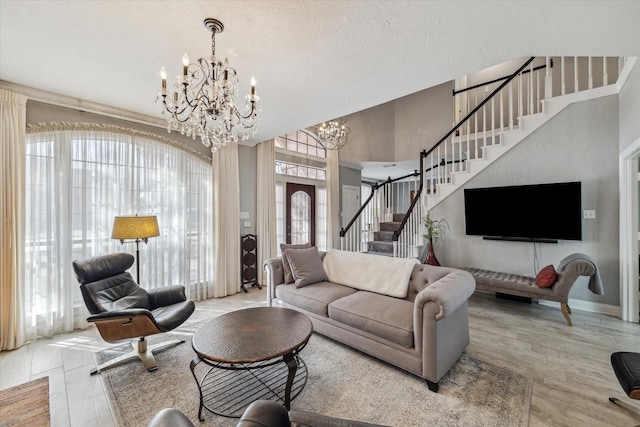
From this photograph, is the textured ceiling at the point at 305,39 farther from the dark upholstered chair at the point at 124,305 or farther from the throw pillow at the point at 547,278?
the throw pillow at the point at 547,278

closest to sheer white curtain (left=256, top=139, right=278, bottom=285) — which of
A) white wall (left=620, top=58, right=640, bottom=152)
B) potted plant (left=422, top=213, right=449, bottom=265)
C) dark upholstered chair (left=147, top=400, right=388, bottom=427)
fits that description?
potted plant (left=422, top=213, right=449, bottom=265)

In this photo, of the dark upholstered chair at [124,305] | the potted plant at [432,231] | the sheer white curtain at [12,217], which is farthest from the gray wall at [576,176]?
the sheer white curtain at [12,217]

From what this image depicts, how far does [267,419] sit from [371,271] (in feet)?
7.94

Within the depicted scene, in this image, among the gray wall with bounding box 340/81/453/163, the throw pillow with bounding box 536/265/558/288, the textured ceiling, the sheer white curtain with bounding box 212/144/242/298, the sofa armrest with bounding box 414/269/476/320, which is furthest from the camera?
the gray wall with bounding box 340/81/453/163

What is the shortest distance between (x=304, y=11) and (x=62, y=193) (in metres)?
3.34

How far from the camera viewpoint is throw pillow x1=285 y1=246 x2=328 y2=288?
10.7 ft

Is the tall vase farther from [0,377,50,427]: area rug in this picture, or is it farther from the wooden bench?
[0,377,50,427]: area rug

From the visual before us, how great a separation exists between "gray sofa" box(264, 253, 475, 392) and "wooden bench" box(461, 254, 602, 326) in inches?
54.2

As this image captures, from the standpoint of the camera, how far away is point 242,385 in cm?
211

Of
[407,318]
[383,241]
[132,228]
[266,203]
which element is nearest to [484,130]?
[383,241]

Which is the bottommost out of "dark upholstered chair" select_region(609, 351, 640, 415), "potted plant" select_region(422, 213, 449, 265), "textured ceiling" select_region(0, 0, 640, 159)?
"dark upholstered chair" select_region(609, 351, 640, 415)

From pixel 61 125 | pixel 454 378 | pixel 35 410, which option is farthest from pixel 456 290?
pixel 61 125

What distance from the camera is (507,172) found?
4059 mm

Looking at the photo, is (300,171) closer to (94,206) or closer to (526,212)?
(94,206)
